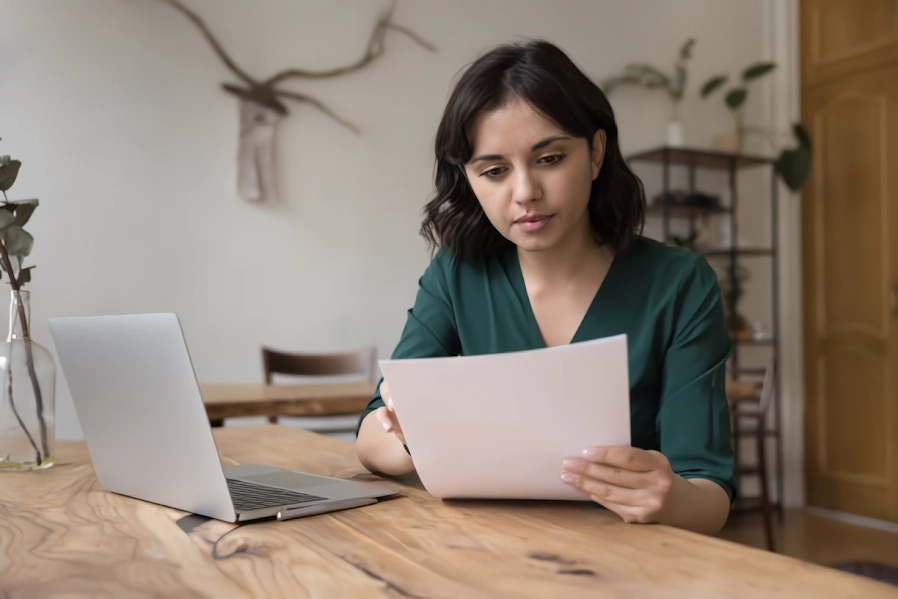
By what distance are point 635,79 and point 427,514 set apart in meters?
3.62

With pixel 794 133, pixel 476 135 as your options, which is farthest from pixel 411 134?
pixel 476 135

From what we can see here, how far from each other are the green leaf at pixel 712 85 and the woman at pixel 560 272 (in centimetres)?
315

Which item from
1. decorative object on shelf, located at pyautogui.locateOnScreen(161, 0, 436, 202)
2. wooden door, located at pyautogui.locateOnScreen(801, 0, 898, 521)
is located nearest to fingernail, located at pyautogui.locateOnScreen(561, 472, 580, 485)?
decorative object on shelf, located at pyautogui.locateOnScreen(161, 0, 436, 202)

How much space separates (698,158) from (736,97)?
399 millimetres

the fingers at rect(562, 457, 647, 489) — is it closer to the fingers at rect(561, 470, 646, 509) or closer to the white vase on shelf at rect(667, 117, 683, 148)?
the fingers at rect(561, 470, 646, 509)

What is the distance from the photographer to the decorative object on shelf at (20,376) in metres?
1.09

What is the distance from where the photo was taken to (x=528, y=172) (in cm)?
101

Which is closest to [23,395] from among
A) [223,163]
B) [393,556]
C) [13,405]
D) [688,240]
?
[13,405]

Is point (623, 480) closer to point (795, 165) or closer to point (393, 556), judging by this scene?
point (393, 556)

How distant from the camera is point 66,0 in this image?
2818 mm

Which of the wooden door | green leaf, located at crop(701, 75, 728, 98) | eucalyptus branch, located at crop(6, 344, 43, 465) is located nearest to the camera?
eucalyptus branch, located at crop(6, 344, 43, 465)

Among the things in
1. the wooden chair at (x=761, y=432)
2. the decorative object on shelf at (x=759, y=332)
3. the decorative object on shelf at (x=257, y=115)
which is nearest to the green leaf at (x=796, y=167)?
the decorative object on shelf at (x=759, y=332)

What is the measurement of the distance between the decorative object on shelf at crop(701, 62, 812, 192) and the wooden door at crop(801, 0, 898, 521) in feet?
0.67

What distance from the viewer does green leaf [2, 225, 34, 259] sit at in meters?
1.12
